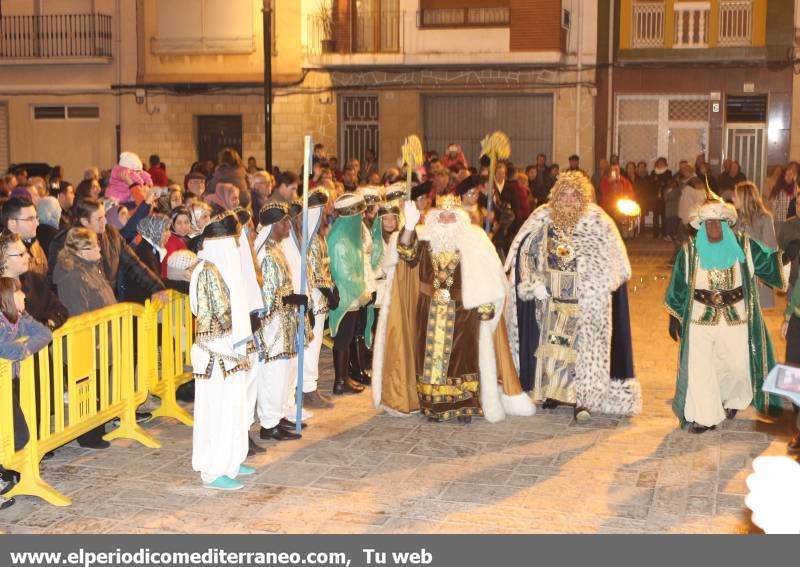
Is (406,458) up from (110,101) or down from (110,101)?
down

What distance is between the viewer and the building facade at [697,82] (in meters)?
24.2

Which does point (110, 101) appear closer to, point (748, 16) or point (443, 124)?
point (443, 124)

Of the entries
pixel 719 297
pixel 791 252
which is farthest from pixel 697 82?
pixel 719 297

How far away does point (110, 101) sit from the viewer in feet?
88.7

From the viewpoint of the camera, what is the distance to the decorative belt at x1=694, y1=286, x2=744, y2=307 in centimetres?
834

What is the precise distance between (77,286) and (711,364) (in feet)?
15.1

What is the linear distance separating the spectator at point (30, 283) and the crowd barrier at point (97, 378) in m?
0.10

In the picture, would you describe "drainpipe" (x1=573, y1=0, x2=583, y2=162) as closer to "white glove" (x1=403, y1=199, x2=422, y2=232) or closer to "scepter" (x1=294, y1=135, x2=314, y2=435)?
"white glove" (x1=403, y1=199, x2=422, y2=232)

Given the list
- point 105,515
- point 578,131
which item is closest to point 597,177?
point 578,131

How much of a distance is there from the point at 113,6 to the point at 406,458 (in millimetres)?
21641

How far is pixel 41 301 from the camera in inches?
282

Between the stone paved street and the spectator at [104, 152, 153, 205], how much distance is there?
11.4ft

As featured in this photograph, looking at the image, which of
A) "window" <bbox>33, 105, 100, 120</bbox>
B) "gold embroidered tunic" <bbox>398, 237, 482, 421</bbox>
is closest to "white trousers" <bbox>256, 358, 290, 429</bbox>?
"gold embroidered tunic" <bbox>398, 237, 482, 421</bbox>

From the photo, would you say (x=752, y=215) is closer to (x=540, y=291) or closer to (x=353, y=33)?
Result: (x=540, y=291)
